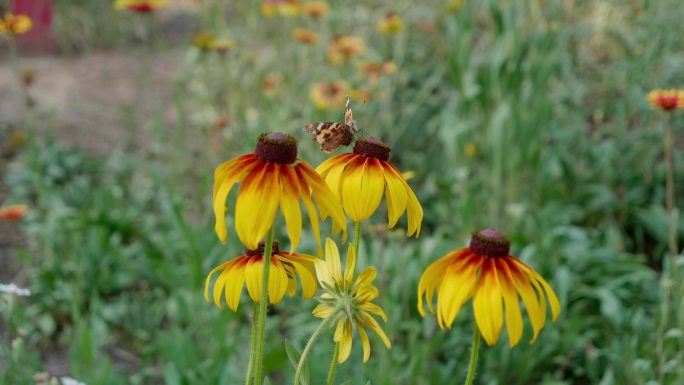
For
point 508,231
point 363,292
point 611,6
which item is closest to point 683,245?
point 508,231

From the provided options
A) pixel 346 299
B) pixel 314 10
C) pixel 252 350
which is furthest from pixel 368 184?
pixel 314 10

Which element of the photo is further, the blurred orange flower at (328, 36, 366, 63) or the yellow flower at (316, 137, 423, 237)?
the blurred orange flower at (328, 36, 366, 63)

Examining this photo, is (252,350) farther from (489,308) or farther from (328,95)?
(328,95)

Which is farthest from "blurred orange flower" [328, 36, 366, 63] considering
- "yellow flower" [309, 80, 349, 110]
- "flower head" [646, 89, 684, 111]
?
"flower head" [646, 89, 684, 111]

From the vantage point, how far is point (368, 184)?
1.03 metres

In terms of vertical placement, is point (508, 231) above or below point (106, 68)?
below

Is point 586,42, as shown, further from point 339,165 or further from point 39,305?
point 339,165

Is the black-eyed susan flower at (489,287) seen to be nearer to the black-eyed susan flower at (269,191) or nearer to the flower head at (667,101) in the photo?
the black-eyed susan flower at (269,191)

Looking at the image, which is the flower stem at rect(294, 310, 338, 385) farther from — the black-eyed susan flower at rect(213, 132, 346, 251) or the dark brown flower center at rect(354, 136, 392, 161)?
the dark brown flower center at rect(354, 136, 392, 161)

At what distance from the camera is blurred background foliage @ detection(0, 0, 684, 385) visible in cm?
230

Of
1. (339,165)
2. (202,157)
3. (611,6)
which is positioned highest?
(611,6)

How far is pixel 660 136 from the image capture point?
11.5 ft

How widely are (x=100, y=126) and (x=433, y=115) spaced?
6.78ft

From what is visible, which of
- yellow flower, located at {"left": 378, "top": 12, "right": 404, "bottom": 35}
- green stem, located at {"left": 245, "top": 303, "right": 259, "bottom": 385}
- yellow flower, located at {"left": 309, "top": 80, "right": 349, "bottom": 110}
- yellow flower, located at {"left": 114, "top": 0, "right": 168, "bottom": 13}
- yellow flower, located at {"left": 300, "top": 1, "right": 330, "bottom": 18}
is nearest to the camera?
green stem, located at {"left": 245, "top": 303, "right": 259, "bottom": 385}
